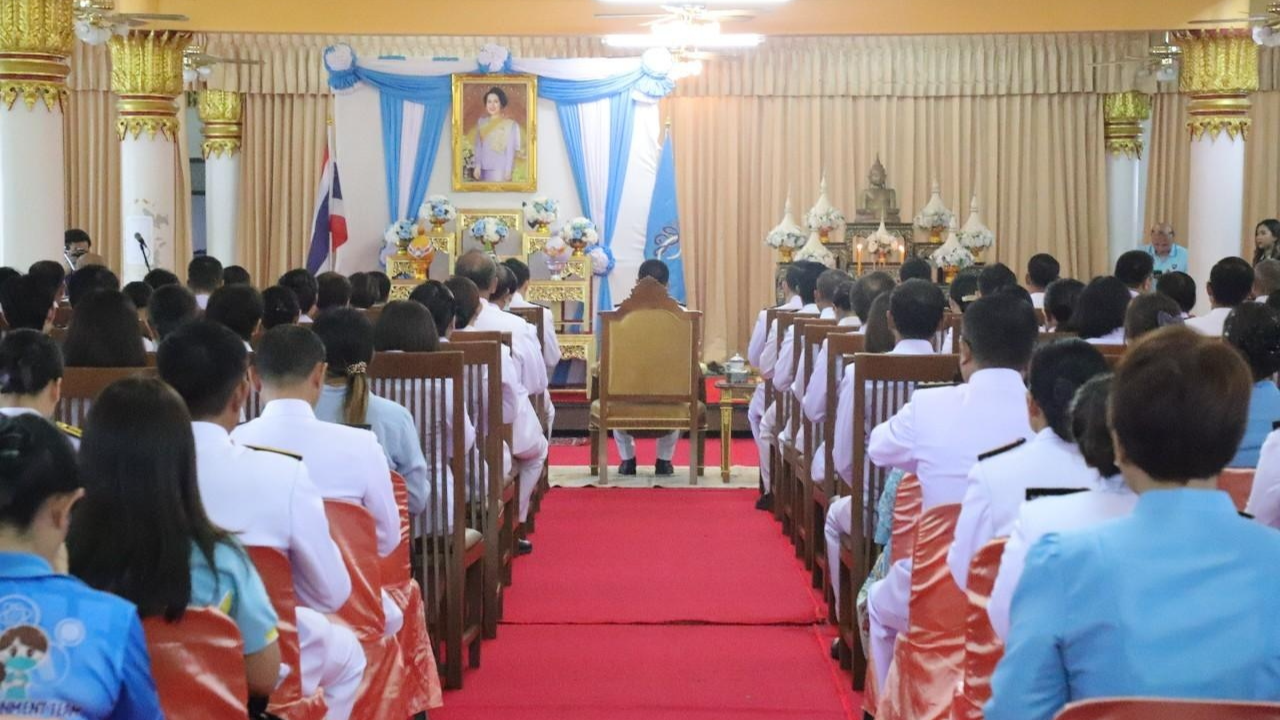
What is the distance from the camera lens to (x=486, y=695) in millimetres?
5266

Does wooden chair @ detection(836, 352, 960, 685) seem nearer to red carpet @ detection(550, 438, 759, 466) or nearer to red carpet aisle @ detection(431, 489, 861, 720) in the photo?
red carpet aisle @ detection(431, 489, 861, 720)

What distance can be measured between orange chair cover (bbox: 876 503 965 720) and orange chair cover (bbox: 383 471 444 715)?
131 cm

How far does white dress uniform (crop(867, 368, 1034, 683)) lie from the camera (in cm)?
426

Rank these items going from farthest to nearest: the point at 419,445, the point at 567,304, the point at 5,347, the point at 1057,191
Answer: the point at 1057,191 < the point at 567,304 < the point at 419,445 < the point at 5,347

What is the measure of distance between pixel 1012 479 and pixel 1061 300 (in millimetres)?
3951

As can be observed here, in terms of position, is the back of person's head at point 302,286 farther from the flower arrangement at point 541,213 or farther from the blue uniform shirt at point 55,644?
the flower arrangement at point 541,213

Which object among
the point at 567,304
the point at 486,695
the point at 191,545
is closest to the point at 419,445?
the point at 486,695

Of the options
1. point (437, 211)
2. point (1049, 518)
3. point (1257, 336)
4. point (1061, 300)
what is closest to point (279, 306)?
point (1061, 300)

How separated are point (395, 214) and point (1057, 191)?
258 inches

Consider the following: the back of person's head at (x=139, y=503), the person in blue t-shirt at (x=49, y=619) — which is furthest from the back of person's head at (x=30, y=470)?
the back of person's head at (x=139, y=503)

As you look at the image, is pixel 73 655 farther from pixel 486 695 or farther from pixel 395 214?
pixel 395 214

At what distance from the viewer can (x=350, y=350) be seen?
15.2 feet

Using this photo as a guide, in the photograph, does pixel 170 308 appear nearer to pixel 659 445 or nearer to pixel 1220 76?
pixel 659 445

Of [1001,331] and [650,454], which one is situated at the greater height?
[1001,331]
